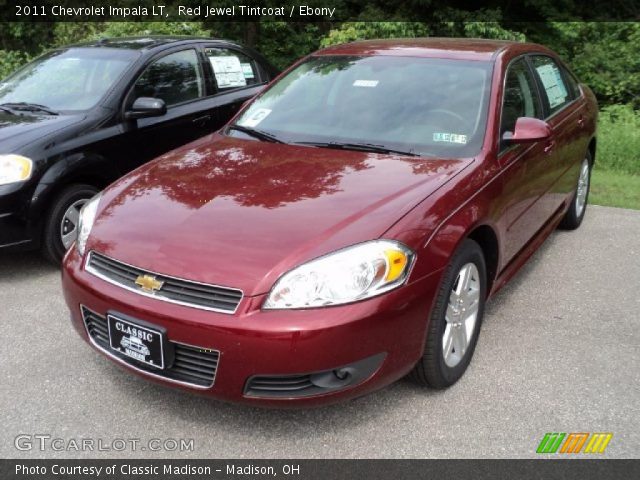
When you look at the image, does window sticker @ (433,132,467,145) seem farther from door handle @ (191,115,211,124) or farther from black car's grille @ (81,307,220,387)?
door handle @ (191,115,211,124)

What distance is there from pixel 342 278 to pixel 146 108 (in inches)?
120

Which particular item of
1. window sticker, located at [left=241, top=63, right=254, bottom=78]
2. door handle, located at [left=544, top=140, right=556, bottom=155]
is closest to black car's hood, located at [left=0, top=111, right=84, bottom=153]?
window sticker, located at [left=241, top=63, right=254, bottom=78]

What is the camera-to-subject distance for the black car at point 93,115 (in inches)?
173

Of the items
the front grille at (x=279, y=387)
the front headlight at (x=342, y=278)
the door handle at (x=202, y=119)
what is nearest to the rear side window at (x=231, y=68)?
the door handle at (x=202, y=119)

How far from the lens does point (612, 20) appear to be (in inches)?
519

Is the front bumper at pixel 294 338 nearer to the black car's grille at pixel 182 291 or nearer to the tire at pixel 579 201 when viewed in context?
the black car's grille at pixel 182 291

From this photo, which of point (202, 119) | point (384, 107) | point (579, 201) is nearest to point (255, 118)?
point (384, 107)

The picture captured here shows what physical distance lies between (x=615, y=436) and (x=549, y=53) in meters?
3.10

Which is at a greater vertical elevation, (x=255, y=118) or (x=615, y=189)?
(x=255, y=118)

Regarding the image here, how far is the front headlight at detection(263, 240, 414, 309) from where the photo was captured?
2.44 meters

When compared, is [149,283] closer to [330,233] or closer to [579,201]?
[330,233]

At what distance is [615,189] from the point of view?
22.6ft

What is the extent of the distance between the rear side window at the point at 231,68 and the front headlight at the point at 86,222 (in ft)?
10.2
